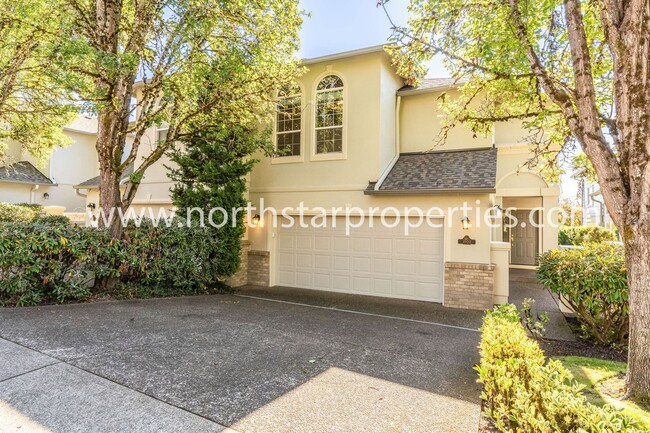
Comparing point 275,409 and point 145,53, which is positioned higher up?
point 145,53

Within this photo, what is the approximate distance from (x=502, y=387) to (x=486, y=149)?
8477 mm

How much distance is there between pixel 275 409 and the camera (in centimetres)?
341

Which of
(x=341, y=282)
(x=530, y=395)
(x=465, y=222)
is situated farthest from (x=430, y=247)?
(x=530, y=395)

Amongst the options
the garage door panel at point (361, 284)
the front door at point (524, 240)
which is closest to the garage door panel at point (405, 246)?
the garage door panel at point (361, 284)

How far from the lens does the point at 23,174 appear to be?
18.3m

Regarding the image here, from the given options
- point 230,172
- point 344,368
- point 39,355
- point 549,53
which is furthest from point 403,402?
point 230,172

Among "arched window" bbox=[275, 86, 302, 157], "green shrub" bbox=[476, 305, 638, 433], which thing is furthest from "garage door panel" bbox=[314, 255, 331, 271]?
"green shrub" bbox=[476, 305, 638, 433]

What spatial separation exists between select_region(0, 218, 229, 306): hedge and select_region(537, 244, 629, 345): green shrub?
8147 mm

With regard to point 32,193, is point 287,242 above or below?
below

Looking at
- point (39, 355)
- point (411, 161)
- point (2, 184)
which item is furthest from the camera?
point (2, 184)

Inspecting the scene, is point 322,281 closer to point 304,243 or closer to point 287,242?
point 304,243

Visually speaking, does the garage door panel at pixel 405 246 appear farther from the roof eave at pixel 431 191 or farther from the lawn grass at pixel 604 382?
the lawn grass at pixel 604 382

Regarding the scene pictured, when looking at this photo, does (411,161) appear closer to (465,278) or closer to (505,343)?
(465,278)

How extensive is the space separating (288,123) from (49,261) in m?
7.25
